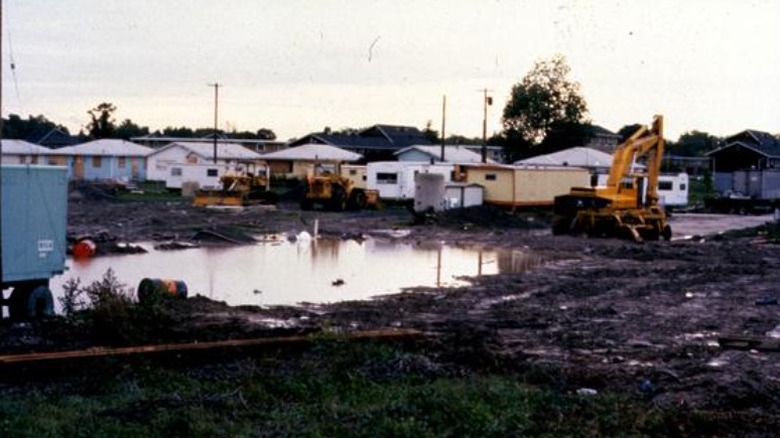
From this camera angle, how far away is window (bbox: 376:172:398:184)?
6425 centimetres

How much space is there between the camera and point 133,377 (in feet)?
38.5

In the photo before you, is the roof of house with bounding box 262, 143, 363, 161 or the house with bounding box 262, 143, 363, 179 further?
the house with bounding box 262, 143, 363, 179

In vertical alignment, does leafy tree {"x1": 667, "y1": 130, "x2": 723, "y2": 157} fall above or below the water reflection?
above

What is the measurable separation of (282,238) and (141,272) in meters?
13.5

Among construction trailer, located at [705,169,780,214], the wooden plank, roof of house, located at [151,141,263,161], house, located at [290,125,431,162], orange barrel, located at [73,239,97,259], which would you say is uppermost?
house, located at [290,125,431,162]

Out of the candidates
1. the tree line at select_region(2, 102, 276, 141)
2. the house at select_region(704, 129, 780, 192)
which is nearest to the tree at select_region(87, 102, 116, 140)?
the tree line at select_region(2, 102, 276, 141)

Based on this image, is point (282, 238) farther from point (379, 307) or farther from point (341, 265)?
point (379, 307)

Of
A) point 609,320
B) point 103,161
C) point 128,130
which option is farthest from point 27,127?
point 609,320

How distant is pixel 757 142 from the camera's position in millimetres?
91438

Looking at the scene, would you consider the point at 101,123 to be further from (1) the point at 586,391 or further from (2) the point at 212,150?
(1) the point at 586,391

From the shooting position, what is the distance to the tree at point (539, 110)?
354ft

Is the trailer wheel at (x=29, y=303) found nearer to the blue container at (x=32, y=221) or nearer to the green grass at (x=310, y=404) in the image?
the blue container at (x=32, y=221)

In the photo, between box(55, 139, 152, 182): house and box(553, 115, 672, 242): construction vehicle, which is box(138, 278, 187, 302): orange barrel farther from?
box(55, 139, 152, 182): house

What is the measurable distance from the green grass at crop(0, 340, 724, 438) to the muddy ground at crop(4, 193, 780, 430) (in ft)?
3.94
